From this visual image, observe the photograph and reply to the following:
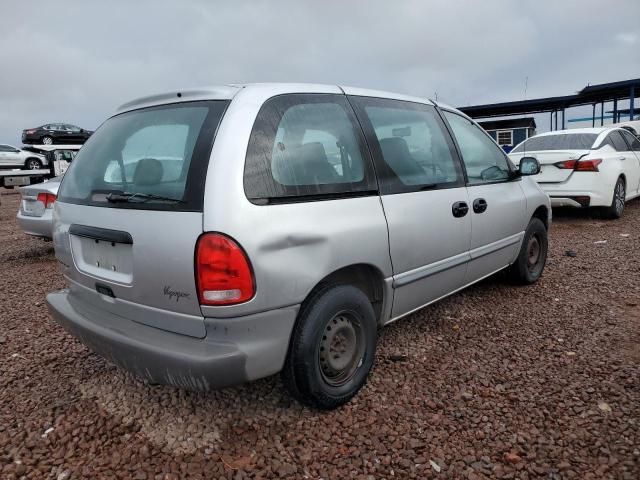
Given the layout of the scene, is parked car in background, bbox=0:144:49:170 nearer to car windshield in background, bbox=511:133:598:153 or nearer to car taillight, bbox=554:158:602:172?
car windshield in background, bbox=511:133:598:153

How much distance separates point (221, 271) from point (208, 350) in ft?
1.13

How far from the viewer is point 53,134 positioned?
95.0ft

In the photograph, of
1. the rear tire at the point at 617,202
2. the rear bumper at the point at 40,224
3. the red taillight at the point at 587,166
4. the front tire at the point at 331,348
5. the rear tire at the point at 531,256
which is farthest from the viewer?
the rear tire at the point at 617,202

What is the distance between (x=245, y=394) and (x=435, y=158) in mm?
1965

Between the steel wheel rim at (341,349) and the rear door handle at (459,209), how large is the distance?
1.09 m

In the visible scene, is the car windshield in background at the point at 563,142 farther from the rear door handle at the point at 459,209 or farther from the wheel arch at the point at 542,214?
the rear door handle at the point at 459,209

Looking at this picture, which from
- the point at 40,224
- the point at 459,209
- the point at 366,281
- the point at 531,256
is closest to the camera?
the point at 366,281

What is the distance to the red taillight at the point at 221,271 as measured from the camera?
188 cm

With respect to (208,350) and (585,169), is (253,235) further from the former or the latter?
(585,169)

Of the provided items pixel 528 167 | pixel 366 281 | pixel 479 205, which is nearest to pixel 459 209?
pixel 479 205

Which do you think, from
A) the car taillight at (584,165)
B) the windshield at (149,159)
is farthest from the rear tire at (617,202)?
the windshield at (149,159)

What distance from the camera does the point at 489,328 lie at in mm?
3496

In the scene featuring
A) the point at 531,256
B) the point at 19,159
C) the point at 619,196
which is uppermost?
the point at 19,159

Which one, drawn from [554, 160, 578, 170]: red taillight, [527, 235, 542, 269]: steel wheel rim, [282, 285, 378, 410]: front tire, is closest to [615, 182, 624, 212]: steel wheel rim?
[554, 160, 578, 170]: red taillight
